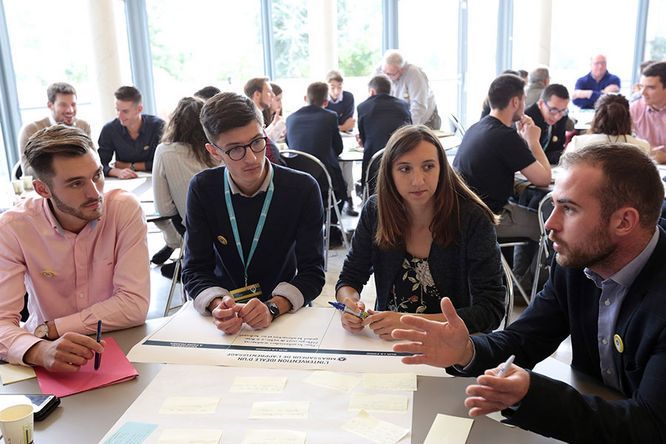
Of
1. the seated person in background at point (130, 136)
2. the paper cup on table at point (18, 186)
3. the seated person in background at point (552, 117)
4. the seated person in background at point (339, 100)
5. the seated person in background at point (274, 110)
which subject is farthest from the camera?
the seated person in background at point (339, 100)

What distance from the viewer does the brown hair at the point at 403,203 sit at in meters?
2.01

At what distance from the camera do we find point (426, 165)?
2.06 metres

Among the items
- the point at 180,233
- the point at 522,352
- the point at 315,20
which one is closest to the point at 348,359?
the point at 522,352

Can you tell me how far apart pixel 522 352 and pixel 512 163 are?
230cm

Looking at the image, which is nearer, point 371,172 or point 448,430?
point 448,430

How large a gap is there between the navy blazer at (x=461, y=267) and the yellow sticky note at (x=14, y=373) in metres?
1.01

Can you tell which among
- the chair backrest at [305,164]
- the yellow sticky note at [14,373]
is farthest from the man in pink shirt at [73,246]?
the chair backrest at [305,164]

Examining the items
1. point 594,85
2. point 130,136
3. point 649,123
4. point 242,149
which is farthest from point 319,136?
point 594,85

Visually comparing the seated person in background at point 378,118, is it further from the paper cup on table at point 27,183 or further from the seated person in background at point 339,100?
the paper cup on table at point 27,183

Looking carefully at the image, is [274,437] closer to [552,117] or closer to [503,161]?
[503,161]

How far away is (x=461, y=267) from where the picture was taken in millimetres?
2018

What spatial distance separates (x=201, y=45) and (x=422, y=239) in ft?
24.4

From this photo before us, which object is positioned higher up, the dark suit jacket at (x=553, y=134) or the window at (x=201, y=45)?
the window at (x=201, y=45)

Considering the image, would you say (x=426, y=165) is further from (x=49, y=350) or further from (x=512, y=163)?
(x=512, y=163)
